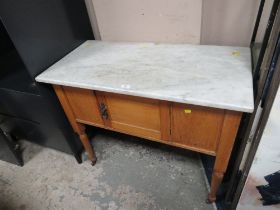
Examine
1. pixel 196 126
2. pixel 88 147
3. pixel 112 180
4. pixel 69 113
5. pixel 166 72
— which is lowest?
pixel 112 180

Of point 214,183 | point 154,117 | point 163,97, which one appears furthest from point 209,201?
point 163,97

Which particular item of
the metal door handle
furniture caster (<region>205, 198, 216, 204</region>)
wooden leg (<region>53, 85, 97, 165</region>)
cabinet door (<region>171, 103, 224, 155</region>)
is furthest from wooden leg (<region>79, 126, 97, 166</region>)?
furniture caster (<region>205, 198, 216, 204</region>)

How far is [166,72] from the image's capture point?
0.99 meters

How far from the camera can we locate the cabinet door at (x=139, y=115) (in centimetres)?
97

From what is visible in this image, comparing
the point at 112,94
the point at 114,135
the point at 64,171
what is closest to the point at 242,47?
the point at 112,94

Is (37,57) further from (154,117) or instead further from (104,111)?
(154,117)

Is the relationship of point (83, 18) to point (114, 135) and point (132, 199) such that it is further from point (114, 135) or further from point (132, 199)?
point (132, 199)

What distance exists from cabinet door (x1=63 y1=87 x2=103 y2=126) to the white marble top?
8 cm

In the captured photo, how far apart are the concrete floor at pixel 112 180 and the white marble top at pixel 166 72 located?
735 millimetres

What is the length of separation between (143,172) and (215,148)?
0.64 metres

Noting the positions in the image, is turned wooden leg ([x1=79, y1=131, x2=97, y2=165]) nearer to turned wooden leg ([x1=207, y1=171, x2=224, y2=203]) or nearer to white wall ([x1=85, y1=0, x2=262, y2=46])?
white wall ([x1=85, y1=0, x2=262, y2=46])

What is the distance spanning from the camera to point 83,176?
4.92 ft

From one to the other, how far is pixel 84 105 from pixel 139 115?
0.32m

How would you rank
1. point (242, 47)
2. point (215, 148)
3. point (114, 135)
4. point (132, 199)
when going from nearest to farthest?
point (215, 148)
point (242, 47)
point (132, 199)
point (114, 135)
